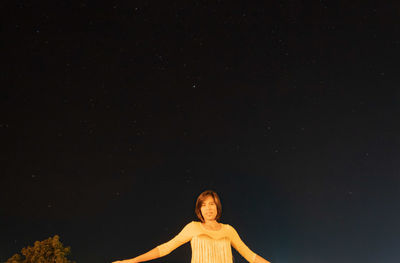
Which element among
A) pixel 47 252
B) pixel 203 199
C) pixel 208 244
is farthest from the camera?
pixel 47 252

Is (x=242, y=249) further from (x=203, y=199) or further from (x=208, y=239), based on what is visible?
(x=203, y=199)

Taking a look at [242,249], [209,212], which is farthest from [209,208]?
[242,249]

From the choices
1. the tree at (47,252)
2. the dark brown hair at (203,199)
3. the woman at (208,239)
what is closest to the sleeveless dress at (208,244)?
the woman at (208,239)

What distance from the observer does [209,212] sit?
487cm

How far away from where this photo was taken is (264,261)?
→ 4.85 metres

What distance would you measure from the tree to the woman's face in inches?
669

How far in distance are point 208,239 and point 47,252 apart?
57.8ft

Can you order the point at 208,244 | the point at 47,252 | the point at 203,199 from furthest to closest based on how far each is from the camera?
1. the point at 47,252
2. the point at 203,199
3. the point at 208,244

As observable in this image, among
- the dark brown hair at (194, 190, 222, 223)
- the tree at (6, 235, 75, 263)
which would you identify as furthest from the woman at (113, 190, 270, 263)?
the tree at (6, 235, 75, 263)

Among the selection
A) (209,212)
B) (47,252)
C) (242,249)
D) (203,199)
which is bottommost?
(242,249)

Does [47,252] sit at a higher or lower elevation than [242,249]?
higher

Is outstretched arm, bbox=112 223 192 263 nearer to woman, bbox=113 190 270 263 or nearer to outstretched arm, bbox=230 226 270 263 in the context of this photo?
woman, bbox=113 190 270 263

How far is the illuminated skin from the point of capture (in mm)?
4875

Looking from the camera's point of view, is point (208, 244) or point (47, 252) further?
point (47, 252)
